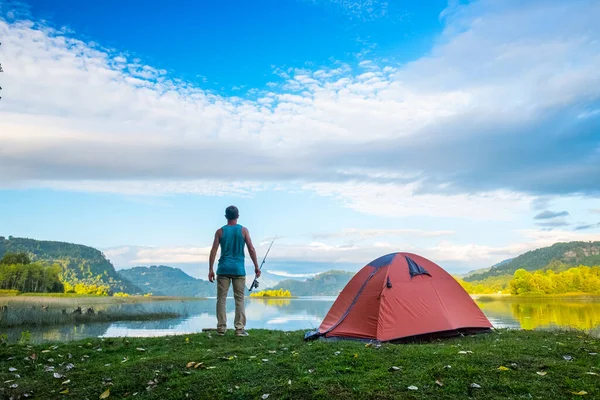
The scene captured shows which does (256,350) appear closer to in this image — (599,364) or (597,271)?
(599,364)

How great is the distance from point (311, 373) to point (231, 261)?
561cm

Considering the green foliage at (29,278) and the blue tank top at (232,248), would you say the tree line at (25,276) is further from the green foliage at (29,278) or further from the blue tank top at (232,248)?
the blue tank top at (232,248)

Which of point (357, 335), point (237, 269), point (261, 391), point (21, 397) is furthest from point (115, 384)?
point (357, 335)

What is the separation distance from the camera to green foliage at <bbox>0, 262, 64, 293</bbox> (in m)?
92.1

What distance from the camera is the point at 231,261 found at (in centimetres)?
1284

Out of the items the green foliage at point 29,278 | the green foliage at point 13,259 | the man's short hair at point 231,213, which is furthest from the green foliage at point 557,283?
the green foliage at point 13,259

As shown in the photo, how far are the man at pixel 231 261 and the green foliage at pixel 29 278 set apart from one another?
3786 inches

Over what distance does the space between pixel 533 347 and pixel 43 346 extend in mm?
12299

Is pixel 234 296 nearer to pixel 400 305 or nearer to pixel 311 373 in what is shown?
pixel 400 305

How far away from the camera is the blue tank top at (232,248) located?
12.8 m

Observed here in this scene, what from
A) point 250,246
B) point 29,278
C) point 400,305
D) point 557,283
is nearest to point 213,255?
point 250,246

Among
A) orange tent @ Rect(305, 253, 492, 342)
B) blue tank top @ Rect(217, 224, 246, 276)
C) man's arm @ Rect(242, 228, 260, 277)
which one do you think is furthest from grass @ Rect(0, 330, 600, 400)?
man's arm @ Rect(242, 228, 260, 277)

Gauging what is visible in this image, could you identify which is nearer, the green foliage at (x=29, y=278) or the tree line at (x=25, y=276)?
the green foliage at (x=29, y=278)

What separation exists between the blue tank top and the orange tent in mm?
3092
